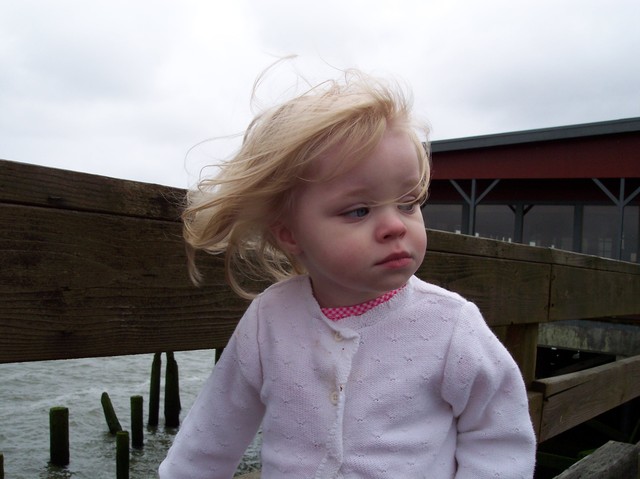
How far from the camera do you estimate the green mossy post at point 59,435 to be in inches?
463

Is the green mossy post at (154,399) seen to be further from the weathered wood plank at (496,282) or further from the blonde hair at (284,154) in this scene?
the blonde hair at (284,154)

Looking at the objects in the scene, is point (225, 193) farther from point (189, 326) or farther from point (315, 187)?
point (189, 326)

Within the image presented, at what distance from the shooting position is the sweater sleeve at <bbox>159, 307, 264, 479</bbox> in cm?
141

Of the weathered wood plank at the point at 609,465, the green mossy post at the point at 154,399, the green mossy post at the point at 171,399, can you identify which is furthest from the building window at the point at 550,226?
the weathered wood plank at the point at 609,465

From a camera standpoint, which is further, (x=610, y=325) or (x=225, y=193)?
(x=610, y=325)

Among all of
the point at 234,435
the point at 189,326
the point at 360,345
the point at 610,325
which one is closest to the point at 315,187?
the point at 360,345

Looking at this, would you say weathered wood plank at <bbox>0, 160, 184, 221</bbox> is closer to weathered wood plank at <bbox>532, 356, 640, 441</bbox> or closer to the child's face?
the child's face

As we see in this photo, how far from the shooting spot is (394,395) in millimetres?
1257

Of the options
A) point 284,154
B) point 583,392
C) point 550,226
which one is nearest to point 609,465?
point 583,392

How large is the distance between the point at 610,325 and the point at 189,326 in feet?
26.1

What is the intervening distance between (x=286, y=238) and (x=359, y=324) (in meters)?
0.24

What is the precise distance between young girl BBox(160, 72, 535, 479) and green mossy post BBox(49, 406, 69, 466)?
1160cm

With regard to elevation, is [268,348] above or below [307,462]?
above

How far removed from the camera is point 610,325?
832 cm
